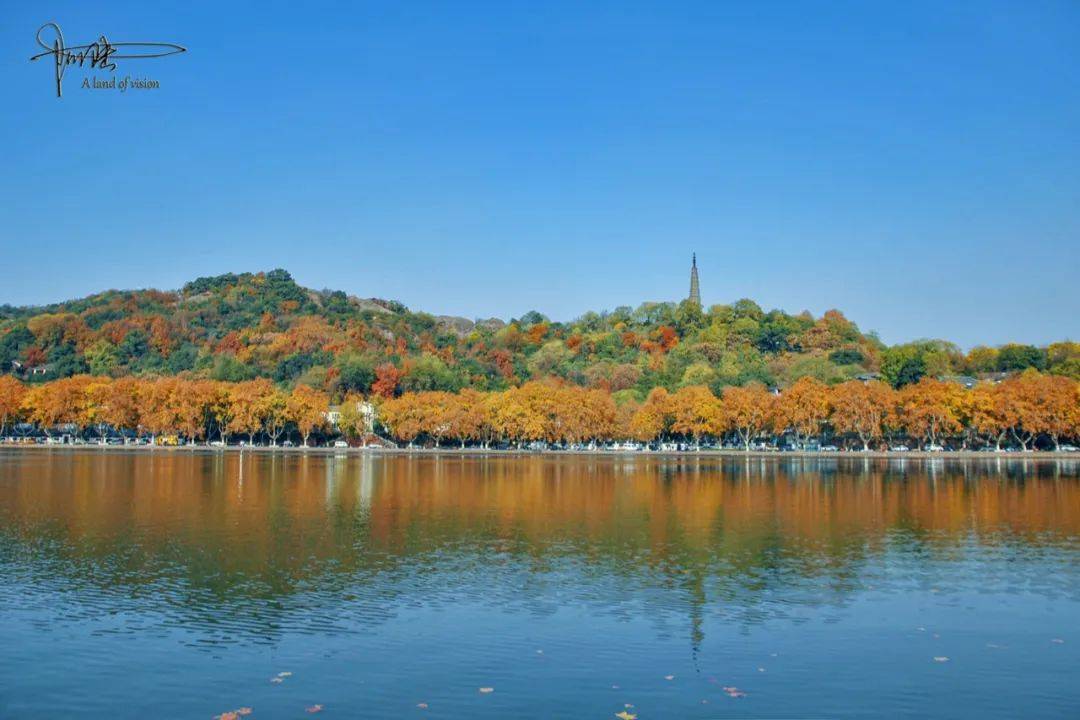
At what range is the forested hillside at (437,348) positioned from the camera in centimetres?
12706

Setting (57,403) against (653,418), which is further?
(653,418)

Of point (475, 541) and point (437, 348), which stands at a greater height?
point (437, 348)

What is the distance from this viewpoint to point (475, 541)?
25.6 m

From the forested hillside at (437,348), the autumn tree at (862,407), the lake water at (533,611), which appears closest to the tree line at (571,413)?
the autumn tree at (862,407)

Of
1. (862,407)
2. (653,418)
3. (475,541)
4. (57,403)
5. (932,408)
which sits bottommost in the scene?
(475,541)

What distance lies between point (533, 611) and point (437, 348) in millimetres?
142828

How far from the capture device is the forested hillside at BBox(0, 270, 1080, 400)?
127062 mm

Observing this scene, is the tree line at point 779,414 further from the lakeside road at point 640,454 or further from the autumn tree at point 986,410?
the lakeside road at point 640,454

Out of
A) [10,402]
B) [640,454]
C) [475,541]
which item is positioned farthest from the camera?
[10,402]

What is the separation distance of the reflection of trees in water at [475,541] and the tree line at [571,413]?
1564 inches

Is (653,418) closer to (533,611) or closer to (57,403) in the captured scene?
(57,403)

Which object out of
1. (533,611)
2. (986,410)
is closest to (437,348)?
(986,410)

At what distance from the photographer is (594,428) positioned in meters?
101

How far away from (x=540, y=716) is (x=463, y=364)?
131445 millimetres
